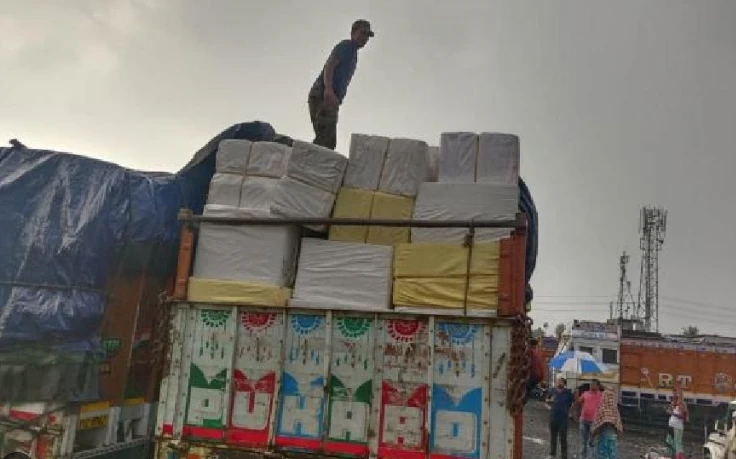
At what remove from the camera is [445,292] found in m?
4.98

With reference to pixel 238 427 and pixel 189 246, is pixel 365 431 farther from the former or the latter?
pixel 189 246

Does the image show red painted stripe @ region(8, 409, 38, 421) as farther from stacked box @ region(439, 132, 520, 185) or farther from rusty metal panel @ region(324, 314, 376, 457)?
stacked box @ region(439, 132, 520, 185)

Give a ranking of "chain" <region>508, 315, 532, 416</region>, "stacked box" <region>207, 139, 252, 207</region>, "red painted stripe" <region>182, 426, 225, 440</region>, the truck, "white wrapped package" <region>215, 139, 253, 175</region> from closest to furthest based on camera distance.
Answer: "chain" <region>508, 315, 532, 416</region> → "red painted stripe" <region>182, 426, 225, 440</region> → "stacked box" <region>207, 139, 252, 207</region> → "white wrapped package" <region>215, 139, 253, 175</region> → the truck

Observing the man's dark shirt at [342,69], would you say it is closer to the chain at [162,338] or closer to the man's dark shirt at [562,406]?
the chain at [162,338]

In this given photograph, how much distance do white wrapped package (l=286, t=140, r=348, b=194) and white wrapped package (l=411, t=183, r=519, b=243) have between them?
0.87 metres

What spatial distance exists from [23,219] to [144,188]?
117cm

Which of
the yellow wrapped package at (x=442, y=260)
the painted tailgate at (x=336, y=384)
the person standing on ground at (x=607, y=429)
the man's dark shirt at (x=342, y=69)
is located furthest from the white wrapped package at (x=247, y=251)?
the person standing on ground at (x=607, y=429)

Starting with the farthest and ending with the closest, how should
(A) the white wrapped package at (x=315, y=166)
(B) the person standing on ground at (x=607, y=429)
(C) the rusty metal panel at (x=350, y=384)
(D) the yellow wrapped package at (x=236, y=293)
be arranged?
1. (B) the person standing on ground at (x=607, y=429)
2. (A) the white wrapped package at (x=315, y=166)
3. (D) the yellow wrapped package at (x=236, y=293)
4. (C) the rusty metal panel at (x=350, y=384)

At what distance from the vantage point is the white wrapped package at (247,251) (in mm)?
5410

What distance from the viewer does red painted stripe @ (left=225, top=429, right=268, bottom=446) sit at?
5.02 meters

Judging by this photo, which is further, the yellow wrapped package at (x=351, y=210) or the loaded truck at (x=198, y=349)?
the yellow wrapped package at (x=351, y=210)

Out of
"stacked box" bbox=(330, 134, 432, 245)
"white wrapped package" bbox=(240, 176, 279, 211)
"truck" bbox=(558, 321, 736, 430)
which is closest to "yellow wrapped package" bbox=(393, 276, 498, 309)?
"stacked box" bbox=(330, 134, 432, 245)

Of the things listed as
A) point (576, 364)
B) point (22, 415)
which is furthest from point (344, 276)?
point (576, 364)

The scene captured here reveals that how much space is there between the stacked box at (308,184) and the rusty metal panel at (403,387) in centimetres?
131
